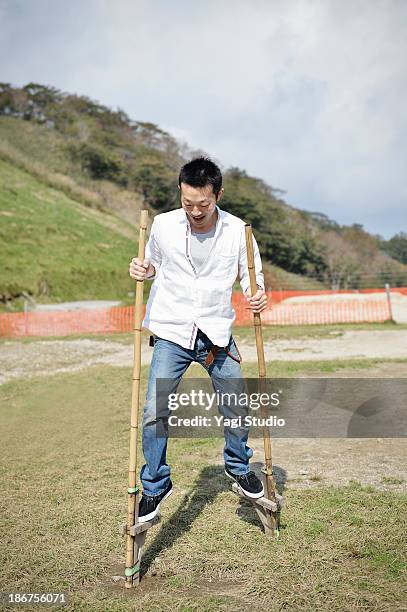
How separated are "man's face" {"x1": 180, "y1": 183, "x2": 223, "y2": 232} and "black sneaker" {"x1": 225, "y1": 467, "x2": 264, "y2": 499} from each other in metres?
1.71

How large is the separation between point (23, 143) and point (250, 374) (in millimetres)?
56664

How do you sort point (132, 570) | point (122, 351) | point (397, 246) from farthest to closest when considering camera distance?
point (397, 246) < point (122, 351) < point (132, 570)

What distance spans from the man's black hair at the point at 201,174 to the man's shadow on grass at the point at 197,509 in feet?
6.75

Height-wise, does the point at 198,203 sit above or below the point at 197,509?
above

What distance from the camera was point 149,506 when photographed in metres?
3.36

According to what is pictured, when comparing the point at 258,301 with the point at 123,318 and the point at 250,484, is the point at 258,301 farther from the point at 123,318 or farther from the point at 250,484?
the point at 123,318

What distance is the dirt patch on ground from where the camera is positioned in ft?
40.6

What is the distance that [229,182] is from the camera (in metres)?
60.3

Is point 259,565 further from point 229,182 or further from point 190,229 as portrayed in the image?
point 229,182

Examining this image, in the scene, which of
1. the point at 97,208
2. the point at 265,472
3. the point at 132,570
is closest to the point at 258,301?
the point at 265,472

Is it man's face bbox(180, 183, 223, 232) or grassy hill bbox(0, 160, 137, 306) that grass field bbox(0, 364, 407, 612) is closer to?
man's face bbox(180, 183, 223, 232)

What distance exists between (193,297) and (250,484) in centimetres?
130

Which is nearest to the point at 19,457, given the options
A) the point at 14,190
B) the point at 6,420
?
the point at 6,420

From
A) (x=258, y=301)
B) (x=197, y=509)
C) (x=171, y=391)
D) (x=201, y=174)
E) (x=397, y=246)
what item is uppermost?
(x=397, y=246)
